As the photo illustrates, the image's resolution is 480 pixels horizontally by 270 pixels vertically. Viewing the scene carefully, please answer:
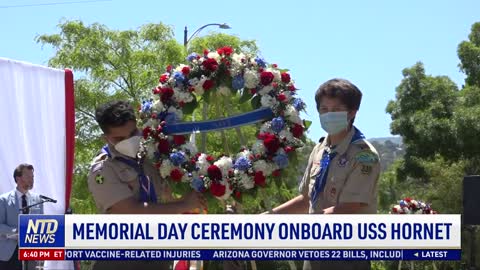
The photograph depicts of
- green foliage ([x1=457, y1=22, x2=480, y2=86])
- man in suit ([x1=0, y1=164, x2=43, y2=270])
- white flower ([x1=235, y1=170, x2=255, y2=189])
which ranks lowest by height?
man in suit ([x1=0, y1=164, x2=43, y2=270])

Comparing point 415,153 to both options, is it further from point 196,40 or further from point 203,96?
point 203,96

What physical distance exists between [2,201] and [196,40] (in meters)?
12.8

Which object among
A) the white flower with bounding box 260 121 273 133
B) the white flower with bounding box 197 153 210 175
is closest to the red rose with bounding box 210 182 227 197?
the white flower with bounding box 197 153 210 175

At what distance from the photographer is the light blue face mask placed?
509 centimetres

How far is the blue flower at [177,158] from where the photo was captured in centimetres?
591

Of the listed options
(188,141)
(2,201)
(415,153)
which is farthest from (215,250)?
(415,153)

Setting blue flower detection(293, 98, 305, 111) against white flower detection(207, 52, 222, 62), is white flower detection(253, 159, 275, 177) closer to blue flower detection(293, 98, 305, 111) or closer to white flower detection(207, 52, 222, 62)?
blue flower detection(293, 98, 305, 111)

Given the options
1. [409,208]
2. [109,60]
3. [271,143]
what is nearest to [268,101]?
[271,143]

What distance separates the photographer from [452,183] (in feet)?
79.7

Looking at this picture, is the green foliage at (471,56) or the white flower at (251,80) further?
the green foliage at (471,56)

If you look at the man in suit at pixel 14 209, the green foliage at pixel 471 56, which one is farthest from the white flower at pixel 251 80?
the green foliage at pixel 471 56

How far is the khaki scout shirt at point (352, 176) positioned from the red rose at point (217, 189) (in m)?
0.91

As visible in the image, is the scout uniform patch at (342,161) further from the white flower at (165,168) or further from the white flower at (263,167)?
the white flower at (165,168)

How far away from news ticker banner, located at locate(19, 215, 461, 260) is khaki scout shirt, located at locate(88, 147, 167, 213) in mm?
207
